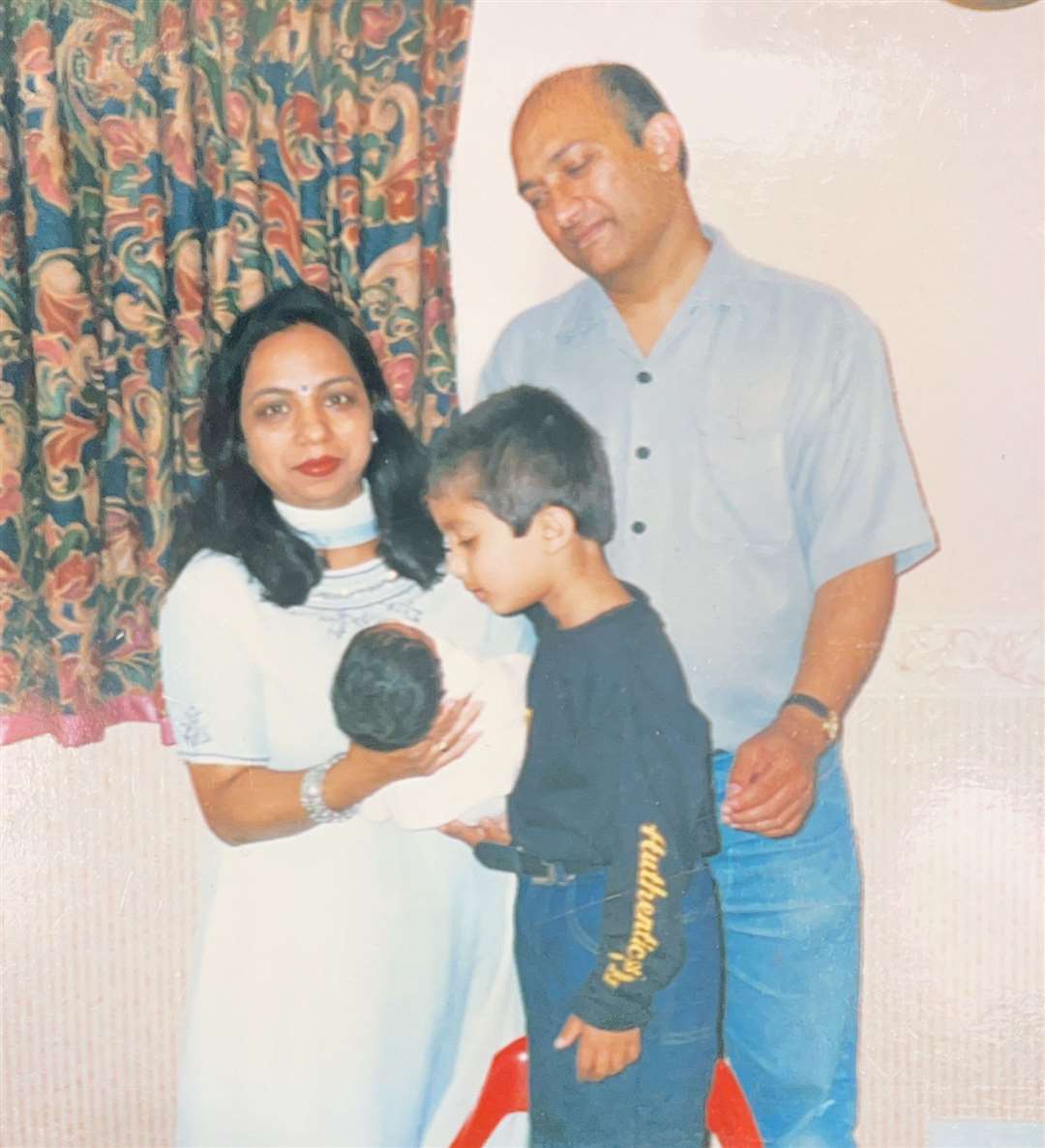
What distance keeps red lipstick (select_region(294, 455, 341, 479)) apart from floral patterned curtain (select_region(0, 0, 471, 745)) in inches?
5.1

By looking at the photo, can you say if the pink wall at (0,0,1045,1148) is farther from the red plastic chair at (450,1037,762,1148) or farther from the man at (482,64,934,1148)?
the red plastic chair at (450,1037,762,1148)

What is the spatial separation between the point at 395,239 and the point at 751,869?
1.01m

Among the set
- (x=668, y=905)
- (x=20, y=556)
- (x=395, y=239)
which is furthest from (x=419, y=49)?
(x=668, y=905)

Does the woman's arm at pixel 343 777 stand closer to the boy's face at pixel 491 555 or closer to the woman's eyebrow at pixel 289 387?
the boy's face at pixel 491 555

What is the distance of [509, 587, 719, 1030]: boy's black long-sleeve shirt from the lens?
1.68 m

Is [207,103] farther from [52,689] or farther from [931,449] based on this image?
[931,449]

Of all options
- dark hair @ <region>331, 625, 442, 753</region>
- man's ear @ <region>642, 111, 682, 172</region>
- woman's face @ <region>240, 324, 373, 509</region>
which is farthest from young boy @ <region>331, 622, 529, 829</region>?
man's ear @ <region>642, 111, 682, 172</region>

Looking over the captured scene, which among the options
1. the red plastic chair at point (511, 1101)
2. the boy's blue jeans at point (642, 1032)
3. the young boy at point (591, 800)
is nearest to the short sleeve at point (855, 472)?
the young boy at point (591, 800)

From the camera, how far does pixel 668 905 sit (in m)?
1.69

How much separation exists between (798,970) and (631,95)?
125cm

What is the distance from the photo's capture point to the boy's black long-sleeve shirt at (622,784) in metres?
1.68

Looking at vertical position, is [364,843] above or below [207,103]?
below

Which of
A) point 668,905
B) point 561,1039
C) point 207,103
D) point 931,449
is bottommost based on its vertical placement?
point 561,1039

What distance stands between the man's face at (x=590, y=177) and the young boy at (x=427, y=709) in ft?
1.92
